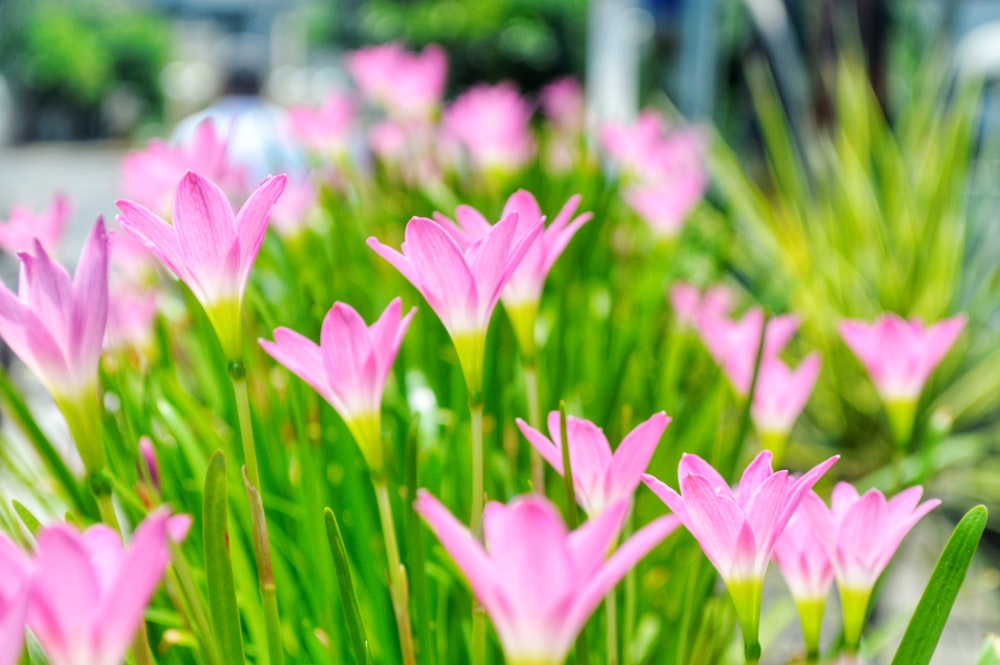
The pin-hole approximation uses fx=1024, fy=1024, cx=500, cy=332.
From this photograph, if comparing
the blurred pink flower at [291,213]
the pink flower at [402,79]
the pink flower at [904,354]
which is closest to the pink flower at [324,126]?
the pink flower at [402,79]

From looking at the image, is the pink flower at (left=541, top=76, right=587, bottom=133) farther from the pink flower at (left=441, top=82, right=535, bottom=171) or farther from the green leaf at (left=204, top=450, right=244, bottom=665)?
the green leaf at (left=204, top=450, right=244, bottom=665)

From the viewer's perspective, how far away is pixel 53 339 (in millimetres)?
388

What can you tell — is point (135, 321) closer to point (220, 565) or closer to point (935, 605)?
point (220, 565)

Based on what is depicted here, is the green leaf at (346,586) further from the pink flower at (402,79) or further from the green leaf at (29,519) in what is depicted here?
the pink flower at (402,79)

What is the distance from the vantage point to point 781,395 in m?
0.62

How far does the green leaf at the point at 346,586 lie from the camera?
1.20 feet

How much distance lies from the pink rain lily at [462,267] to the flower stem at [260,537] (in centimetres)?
8

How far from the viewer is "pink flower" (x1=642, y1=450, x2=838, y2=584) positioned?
1.10ft

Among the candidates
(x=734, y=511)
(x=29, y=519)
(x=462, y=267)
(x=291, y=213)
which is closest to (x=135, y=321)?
(x=291, y=213)

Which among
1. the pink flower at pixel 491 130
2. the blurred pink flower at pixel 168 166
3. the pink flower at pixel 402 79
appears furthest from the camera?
the pink flower at pixel 402 79

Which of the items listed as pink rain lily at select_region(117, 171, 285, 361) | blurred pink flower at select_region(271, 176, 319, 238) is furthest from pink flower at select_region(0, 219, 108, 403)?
blurred pink flower at select_region(271, 176, 319, 238)

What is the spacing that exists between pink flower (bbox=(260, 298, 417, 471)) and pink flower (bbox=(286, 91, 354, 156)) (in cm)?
112

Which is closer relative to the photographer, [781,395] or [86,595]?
[86,595]

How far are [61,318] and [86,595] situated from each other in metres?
0.17
